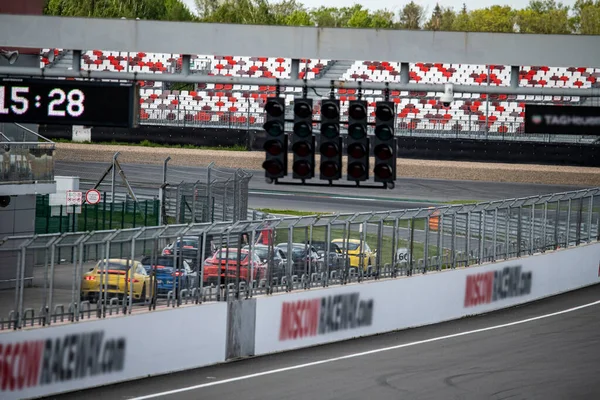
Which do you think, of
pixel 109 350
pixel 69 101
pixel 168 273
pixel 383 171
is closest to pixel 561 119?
pixel 383 171

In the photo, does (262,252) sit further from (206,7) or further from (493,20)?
(493,20)

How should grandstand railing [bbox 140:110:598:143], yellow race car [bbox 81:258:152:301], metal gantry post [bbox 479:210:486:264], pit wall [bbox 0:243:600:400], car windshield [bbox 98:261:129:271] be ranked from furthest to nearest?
1. grandstand railing [bbox 140:110:598:143]
2. metal gantry post [bbox 479:210:486:264]
3. car windshield [bbox 98:261:129:271]
4. yellow race car [bbox 81:258:152:301]
5. pit wall [bbox 0:243:600:400]

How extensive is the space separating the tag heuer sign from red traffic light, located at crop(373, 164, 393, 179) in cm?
252

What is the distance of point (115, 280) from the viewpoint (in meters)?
16.9

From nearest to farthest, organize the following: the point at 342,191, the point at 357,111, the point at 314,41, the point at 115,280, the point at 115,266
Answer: the point at 115,266 < the point at 115,280 < the point at 357,111 < the point at 314,41 < the point at 342,191

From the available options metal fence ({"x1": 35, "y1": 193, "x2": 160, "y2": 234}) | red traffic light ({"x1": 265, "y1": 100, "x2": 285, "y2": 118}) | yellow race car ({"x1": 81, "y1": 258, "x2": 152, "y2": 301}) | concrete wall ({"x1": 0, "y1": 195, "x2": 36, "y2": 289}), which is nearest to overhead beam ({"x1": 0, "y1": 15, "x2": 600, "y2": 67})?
red traffic light ({"x1": 265, "y1": 100, "x2": 285, "y2": 118})

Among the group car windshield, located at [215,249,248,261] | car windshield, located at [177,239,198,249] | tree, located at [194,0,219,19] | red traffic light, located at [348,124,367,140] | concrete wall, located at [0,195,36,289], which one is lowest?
concrete wall, located at [0,195,36,289]

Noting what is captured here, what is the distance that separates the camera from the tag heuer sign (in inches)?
757

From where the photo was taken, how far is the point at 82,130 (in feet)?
165

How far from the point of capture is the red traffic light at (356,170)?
62.2 feet

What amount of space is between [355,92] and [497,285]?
2618 centimetres

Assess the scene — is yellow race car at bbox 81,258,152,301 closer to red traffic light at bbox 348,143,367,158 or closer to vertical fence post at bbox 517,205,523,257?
red traffic light at bbox 348,143,367,158

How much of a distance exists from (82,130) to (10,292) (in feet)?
117

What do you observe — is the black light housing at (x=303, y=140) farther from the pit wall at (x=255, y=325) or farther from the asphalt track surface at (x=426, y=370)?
the asphalt track surface at (x=426, y=370)
